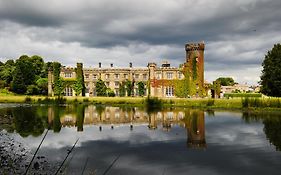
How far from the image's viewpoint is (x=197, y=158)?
45.6ft

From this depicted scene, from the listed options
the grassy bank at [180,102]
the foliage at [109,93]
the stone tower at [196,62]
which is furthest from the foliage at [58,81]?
the stone tower at [196,62]

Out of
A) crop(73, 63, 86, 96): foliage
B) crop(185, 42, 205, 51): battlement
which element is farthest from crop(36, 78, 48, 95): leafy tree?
crop(185, 42, 205, 51): battlement

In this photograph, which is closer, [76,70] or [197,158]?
[197,158]

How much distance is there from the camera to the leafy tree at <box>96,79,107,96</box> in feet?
225

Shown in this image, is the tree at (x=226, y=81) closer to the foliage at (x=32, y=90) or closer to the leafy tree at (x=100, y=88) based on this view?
the leafy tree at (x=100, y=88)

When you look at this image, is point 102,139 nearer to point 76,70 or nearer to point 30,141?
point 30,141

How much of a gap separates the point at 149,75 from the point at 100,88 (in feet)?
37.4

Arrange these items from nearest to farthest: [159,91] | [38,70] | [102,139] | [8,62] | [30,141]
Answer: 1. [30,141]
2. [102,139]
3. [159,91]
4. [38,70]
5. [8,62]

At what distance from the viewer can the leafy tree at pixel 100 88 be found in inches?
2699

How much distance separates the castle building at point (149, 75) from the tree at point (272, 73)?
12.1 meters

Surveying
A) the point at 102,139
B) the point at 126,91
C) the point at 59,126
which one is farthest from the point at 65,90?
the point at 102,139

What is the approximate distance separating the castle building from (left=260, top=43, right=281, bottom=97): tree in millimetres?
12084

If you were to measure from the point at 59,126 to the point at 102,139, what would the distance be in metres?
6.94

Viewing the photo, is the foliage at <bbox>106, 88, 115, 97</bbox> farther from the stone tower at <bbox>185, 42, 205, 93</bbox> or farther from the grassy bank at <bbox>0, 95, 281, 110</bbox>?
the stone tower at <bbox>185, 42, 205, 93</bbox>
